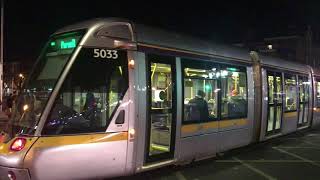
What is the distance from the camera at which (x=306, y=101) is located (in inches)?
657

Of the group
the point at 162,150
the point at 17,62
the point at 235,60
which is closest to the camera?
the point at 162,150

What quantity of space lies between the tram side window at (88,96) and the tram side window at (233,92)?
3636 millimetres

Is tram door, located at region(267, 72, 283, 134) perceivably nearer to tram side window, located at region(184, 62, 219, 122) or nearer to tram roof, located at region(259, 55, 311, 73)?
tram roof, located at region(259, 55, 311, 73)

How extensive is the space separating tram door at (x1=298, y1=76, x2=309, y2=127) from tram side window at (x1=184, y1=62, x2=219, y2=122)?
6.67 meters

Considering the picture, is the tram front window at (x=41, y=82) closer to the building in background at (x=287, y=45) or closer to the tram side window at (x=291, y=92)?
the tram side window at (x=291, y=92)

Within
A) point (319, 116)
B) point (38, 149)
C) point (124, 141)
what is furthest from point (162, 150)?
point (319, 116)

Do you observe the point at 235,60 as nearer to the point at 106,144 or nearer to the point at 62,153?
the point at 106,144

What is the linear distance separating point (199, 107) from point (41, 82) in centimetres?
356

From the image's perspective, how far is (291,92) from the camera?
15.0 m

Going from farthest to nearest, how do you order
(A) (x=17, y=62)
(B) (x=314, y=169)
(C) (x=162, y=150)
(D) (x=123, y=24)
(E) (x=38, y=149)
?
(A) (x=17, y=62), (B) (x=314, y=169), (C) (x=162, y=150), (D) (x=123, y=24), (E) (x=38, y=149)

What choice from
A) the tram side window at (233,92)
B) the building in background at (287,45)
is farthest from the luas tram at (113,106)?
the building in background at (287,45)

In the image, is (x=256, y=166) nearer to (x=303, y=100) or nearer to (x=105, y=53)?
(x=105, y=53)

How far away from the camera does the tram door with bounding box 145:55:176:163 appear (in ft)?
Result: 26.7

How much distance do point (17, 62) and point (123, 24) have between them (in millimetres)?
78207
